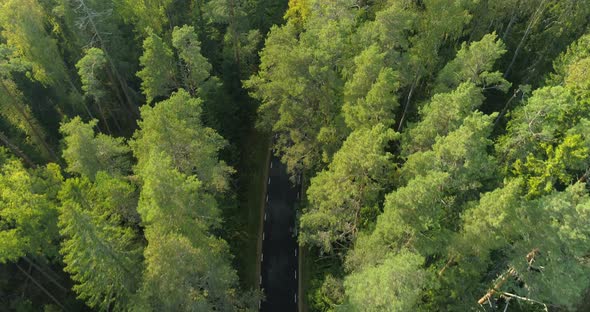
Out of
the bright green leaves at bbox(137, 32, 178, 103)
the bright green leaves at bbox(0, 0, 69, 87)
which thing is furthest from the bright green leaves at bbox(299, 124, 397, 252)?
the bright green leaves at bbox(0, 0, 69, 87)

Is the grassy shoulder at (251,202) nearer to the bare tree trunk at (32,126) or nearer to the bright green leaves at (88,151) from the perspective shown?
the bright green leaves at (88,151)

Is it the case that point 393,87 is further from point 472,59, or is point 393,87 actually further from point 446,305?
point 446,305

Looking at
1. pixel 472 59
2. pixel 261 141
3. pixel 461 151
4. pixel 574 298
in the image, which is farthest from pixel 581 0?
pixel 261 141

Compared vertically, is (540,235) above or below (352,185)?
below

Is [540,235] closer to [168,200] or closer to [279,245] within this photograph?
[168,200]

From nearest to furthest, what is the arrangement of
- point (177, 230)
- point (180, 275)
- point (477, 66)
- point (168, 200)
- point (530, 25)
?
point (180, 275) < point (168, 200) < point (177, 230) < point (477, 66) < point (530, 25)

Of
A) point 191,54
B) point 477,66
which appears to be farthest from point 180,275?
point 477,66
